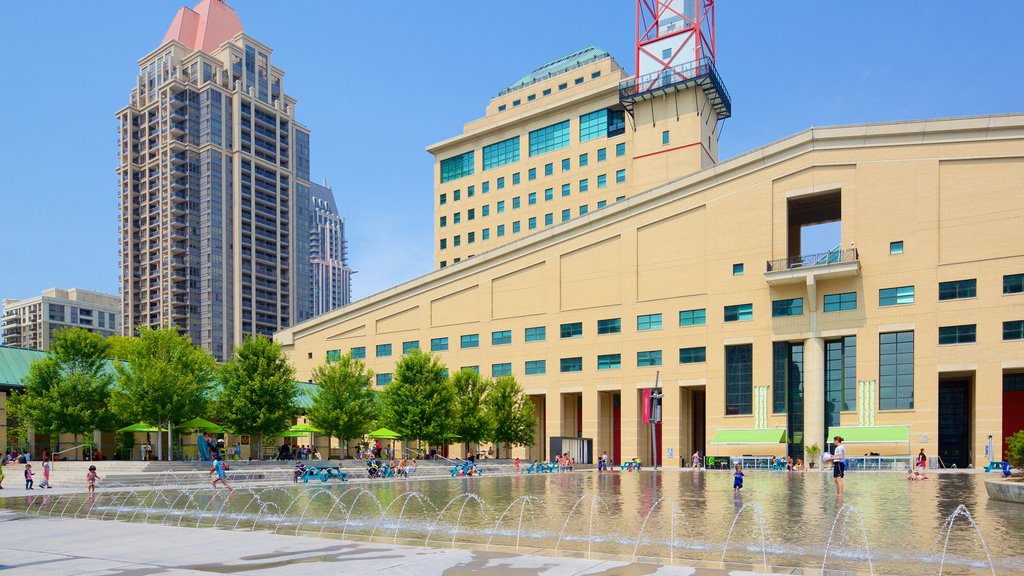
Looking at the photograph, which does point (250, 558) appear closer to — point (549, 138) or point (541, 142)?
point (549, 138)

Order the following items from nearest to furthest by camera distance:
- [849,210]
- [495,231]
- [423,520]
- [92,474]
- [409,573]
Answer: [409,573]
[423,520]
[92,474]
[849,210]
[495,231]

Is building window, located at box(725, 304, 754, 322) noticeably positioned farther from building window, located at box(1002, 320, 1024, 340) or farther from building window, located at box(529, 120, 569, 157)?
building window, located at box(529, 120, 569, 157)

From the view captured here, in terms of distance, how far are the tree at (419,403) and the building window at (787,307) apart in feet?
85.6

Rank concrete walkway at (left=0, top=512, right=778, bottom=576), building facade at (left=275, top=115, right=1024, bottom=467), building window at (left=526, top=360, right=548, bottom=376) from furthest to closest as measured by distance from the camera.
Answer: building window at (left=526, top=360, right=548, bottom=376) → building facade at (left=275, top=115, right=1024, bottom=467) → concrete walkway at (left=0, top=512, right=778, bottom=576)

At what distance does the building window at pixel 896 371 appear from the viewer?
56188mm

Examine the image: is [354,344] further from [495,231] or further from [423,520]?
[423,520]

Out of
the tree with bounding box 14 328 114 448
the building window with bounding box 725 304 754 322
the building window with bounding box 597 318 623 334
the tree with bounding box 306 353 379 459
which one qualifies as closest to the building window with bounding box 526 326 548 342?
the building window with bounding box 597 318 623 334

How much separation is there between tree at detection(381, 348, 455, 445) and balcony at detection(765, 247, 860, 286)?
2665 centimetres

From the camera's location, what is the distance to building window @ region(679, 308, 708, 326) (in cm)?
6419

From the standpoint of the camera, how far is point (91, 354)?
5109 centimetres

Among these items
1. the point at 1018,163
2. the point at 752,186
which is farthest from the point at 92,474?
the point at 1018,163

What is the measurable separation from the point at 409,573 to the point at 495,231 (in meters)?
78.8

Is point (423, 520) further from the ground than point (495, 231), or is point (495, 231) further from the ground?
point (495, 231)

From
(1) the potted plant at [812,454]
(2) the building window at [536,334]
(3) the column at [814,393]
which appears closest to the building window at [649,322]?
(2) the building window at [536,334]
